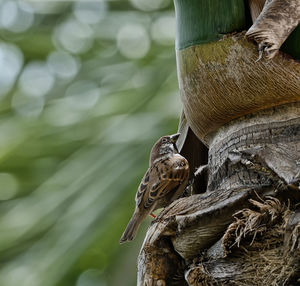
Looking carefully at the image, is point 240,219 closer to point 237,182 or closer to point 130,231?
point 237,182

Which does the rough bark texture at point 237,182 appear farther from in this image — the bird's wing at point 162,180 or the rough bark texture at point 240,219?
the bird's wing at point 162,180

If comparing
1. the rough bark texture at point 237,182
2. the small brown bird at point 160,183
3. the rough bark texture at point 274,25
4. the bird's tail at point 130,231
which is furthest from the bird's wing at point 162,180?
the rough bark texture at point 274,25

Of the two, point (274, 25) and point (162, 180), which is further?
point (162, 180)

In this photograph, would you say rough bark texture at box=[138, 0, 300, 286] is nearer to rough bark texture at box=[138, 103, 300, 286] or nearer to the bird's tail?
rough bark texture at box=[138, 103, 300, 286]

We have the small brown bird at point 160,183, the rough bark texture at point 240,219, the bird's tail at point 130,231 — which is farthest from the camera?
the small brown bird at point 160,183

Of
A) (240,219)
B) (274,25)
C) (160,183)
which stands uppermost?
(274,25)

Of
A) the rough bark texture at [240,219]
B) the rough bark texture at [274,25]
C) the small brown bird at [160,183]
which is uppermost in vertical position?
the rough bark texture at [274,25]

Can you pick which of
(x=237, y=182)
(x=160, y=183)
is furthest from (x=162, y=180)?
(x=237, y=182)

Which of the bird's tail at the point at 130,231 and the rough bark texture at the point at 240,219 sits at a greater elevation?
the rough bark texture at the point at 240,219

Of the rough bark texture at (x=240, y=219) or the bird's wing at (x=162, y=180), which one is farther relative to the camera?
the bird's wing at (x=162, y=180)

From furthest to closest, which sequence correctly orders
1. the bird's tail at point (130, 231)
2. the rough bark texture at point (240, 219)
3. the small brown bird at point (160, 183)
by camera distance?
the small brown bird at point (160, 183), the bird's tail at point (130, 231), the rough bark texture at point (240, 219)
